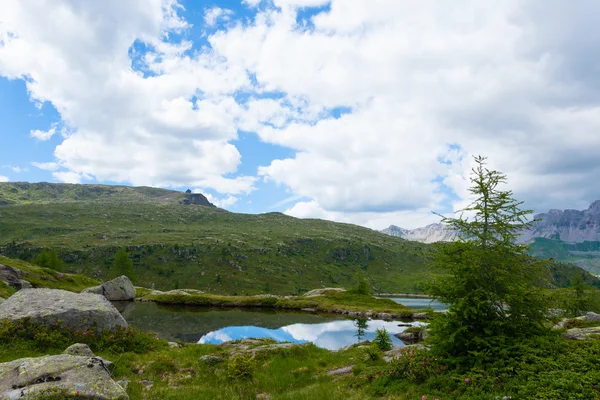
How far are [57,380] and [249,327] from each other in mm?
38577

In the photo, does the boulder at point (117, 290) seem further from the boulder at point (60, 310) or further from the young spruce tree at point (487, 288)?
the young spruce tree at point (487, 288)

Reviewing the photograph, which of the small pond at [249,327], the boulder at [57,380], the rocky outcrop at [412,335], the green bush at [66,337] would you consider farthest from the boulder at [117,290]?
the boulder at [57,380]

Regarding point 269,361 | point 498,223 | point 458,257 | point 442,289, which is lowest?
point 269,361

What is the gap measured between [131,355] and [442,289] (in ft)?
62.6

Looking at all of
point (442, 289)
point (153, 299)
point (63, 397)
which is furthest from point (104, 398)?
point (153, 299)

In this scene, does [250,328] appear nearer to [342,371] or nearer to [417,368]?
[342,371]

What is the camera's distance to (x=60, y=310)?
75.0ft

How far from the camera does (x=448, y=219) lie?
18047 mm

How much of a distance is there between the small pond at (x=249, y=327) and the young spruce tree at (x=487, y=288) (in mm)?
21880

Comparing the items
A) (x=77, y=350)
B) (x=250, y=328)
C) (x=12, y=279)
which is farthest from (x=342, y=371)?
(x=12, y=279)

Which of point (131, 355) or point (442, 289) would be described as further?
point (131, 355)

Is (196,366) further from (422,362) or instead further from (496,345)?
(496,345)

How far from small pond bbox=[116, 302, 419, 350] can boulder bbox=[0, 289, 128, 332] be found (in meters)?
14.7

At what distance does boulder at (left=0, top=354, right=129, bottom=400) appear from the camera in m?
10.8
